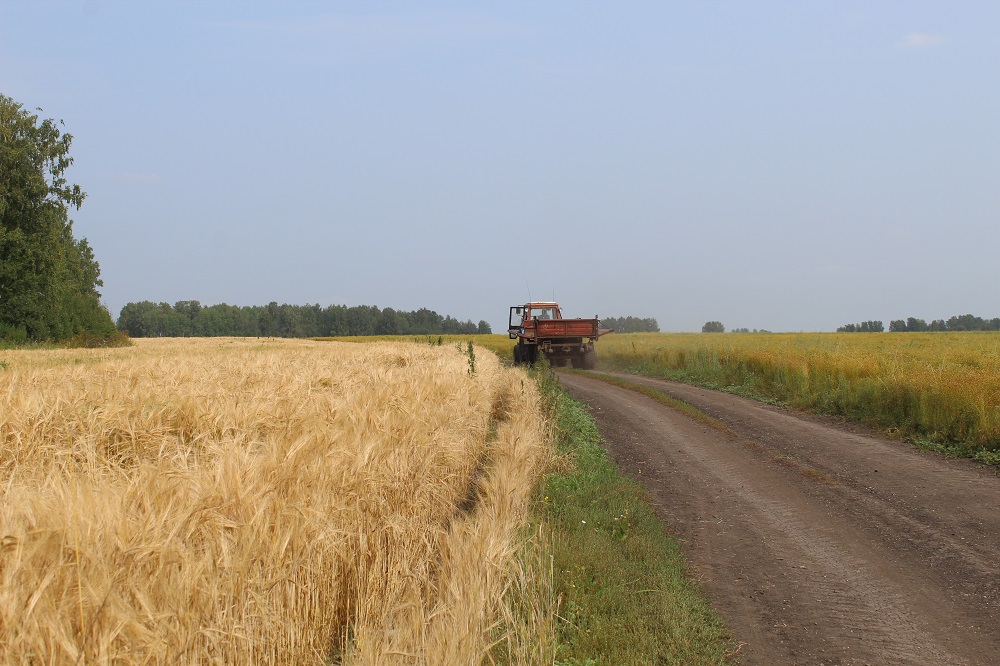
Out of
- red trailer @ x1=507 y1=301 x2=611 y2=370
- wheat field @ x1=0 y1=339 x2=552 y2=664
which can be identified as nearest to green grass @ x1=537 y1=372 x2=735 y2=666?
wheat field @ x1=0 y1=339 x2=552 y2=664

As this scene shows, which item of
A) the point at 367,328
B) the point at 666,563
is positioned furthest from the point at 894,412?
the point at 367,328

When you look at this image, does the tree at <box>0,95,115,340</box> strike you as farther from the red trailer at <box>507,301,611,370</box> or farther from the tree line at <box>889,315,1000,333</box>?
the tree line at <box>889,315,1000,333</box>

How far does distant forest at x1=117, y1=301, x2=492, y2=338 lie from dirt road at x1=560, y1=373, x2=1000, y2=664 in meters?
122

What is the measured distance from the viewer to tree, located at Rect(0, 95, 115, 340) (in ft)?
129

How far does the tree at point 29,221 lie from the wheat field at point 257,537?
38.6 metres

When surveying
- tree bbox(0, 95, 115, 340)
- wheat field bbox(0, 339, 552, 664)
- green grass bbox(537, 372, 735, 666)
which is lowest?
green grass bbox(537, 372, 735, 666)

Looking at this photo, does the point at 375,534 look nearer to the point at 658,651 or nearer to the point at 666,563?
the point at 658,651

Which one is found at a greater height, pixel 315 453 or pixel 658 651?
pixel 315 453

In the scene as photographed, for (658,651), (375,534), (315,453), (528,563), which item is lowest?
(658,651)

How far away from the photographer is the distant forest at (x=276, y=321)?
13875 centimetres

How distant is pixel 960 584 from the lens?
580 cm

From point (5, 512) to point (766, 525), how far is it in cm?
683

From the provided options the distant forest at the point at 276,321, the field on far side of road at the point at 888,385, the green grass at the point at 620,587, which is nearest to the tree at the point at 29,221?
the field on far side of road at the point at 888,385

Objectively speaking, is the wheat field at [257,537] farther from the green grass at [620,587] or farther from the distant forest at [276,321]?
the distant forest at [276,321]
